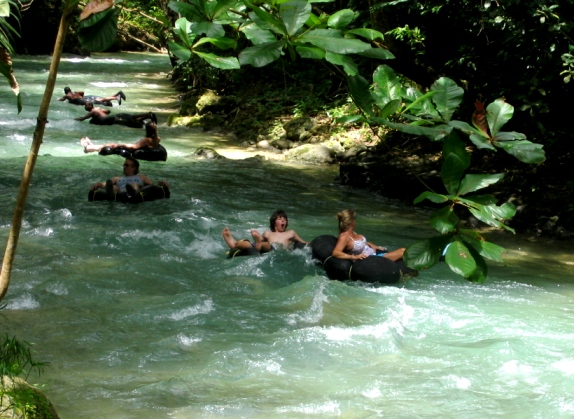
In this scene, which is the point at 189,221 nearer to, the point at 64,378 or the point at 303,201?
the point at 303,201

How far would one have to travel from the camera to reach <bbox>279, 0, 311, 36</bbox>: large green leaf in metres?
2.68

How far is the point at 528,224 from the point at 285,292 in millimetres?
4725

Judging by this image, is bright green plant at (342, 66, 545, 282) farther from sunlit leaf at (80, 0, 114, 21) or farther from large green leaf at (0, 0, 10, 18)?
large green leaf at (0, 0, 10, 18)

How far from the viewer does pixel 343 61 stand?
2.73 meters

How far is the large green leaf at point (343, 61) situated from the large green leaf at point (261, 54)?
0.17 meters

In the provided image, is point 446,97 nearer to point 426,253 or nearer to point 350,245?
point 426,253

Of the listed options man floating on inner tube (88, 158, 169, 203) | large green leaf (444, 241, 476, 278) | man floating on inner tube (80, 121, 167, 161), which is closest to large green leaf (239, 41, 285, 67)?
large green leaf (444, 241, 476, 278)

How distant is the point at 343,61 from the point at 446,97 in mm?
451

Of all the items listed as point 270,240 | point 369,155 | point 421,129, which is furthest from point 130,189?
point 421,129

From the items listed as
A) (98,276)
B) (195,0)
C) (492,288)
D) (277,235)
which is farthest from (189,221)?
(195,0)

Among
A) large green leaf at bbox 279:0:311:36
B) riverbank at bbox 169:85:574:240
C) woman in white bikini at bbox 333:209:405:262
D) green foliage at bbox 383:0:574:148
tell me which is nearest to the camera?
large green leaf at bbox 279:0:311:36

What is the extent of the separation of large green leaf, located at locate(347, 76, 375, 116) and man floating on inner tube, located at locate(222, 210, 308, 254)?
6.41 meters

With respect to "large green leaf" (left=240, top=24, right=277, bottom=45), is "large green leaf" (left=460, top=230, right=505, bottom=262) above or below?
below

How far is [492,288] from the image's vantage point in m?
8.60
